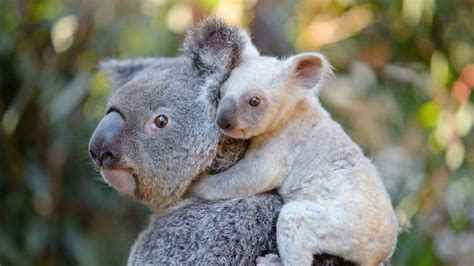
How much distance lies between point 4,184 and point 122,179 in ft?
10.9

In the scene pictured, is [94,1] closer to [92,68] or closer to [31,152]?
[92,68]

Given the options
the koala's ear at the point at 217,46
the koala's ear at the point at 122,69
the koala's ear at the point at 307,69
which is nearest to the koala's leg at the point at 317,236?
the koala's ear at the point at 307,69

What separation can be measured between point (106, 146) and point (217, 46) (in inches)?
16.8

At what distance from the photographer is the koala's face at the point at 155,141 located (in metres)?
2.27

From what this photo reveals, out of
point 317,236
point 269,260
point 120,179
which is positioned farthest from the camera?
point 120,179

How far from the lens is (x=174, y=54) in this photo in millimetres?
4703

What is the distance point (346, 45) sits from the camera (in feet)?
16.9

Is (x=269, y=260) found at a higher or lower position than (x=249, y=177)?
lower

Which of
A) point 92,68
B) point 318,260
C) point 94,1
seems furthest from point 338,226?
point 94,1

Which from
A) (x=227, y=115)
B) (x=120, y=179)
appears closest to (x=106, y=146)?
(x=120, y=179)

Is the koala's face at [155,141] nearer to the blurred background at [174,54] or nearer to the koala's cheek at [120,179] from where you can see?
the koala's cheek at [120,179]

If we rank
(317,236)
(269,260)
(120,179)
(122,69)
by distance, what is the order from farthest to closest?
(122,69), (120,179), (269,260), (317,236)

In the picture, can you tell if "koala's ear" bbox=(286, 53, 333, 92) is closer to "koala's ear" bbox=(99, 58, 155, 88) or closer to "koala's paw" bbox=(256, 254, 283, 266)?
"koala's paw" bbox=(256, 254, 283, 266)

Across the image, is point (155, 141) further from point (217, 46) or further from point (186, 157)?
point (217, 46)
